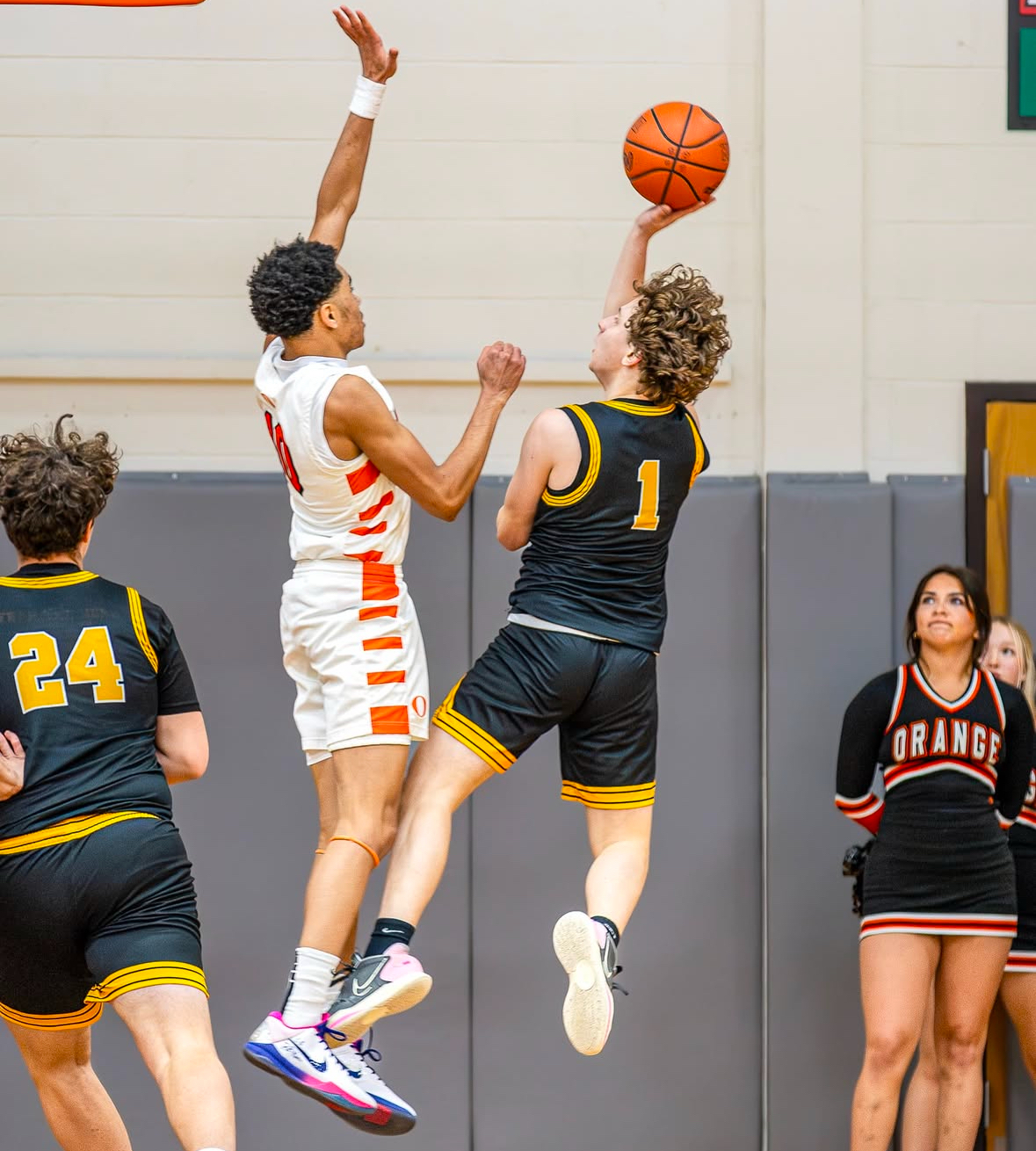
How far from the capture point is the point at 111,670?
125 inches

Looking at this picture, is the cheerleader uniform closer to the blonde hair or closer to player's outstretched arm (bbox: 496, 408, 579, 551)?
the blonde hair

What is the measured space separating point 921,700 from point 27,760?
2.56 meters

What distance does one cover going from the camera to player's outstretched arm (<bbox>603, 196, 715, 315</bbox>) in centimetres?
388

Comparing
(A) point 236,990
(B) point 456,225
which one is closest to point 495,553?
(B) point 456,225

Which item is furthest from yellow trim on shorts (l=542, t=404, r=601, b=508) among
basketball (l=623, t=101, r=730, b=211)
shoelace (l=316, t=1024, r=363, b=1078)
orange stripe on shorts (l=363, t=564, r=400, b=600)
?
shoelace (l=316, t=1024, r=363, b=1078)

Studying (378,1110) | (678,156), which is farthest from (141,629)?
(678,156)

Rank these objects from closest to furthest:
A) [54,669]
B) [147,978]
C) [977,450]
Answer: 1. [147,978]
2. [54,669]
3. [977,450]

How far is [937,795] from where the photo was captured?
14.0 feet

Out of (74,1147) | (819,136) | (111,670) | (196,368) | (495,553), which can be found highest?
(819,136)

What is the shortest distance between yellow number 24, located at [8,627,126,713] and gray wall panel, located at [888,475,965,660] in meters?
2.74

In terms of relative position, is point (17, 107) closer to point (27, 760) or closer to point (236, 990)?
point (27, 760)

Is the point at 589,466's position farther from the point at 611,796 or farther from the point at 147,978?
the point at 147,978

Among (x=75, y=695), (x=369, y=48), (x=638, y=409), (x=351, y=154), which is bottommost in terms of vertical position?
(x=75, y=695)

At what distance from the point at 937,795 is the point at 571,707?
1342mm
